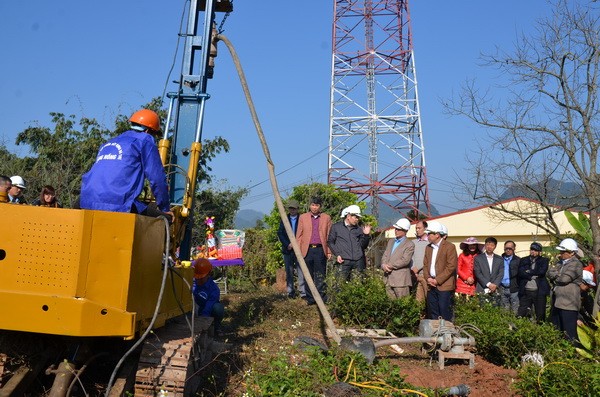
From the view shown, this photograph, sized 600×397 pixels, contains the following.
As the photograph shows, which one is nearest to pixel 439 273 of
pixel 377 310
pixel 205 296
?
pixel 377 310

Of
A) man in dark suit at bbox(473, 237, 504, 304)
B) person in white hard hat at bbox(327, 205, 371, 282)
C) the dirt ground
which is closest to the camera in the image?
the dirt ground


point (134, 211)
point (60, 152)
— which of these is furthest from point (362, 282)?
point (60, 152)

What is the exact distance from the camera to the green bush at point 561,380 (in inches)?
235

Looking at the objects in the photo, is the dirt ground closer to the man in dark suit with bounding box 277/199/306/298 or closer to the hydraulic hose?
the man in dark suit with bounding box 277/199/306/298

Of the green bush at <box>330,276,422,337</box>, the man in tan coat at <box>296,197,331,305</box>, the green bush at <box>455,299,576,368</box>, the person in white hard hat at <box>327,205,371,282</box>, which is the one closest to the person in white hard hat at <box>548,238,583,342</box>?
the green bush at <box>455,299,576,368</box>

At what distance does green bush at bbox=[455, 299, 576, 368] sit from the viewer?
798 centimetres

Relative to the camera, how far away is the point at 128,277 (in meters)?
5.06

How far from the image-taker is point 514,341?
8.23 meters

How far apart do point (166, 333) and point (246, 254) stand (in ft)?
34.7

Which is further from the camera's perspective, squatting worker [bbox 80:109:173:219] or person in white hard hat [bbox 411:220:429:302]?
person in white hard hat [bbox 411:220:429:302]

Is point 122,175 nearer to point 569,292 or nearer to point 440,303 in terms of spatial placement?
point 440,303

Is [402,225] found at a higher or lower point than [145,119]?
lower

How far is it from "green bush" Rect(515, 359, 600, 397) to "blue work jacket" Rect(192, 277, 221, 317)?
3919 mm

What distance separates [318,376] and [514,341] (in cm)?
329
